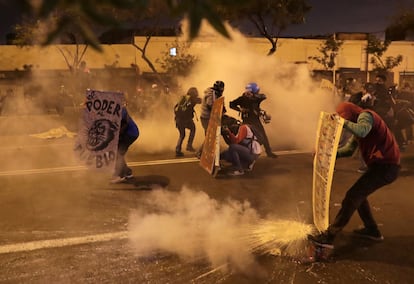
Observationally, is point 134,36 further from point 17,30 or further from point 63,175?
point 63,175

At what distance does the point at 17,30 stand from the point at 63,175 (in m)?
13.6

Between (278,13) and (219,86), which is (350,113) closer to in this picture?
(219,86)

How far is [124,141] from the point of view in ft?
24.1

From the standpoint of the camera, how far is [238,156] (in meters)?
8.02

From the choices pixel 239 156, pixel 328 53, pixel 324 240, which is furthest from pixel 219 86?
pixel 328 53

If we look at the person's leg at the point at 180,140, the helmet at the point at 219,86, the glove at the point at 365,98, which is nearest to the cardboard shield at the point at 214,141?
the helmet at the point at 219,86

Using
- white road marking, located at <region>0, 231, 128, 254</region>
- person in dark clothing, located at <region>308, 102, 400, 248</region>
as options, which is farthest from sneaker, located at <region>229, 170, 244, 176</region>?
person in dark clothing, located at <region>308, 102, 400, 248</region>

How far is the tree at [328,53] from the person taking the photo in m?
27.9

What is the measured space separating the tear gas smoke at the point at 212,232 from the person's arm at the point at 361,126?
1420 mm

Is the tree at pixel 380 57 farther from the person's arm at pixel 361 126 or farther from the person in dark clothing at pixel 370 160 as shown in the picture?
the person's arm at pixel 361 126

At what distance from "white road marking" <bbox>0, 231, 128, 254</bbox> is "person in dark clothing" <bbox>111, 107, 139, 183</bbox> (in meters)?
2.28

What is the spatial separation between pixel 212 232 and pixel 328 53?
83.4 feet

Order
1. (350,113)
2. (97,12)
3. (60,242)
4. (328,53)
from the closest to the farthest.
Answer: (97,12)
(350,113)
(60,242)
(328,53)

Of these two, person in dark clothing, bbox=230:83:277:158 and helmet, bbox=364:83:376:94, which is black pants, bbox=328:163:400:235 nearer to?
helmet, bbox=364:83:376:94
